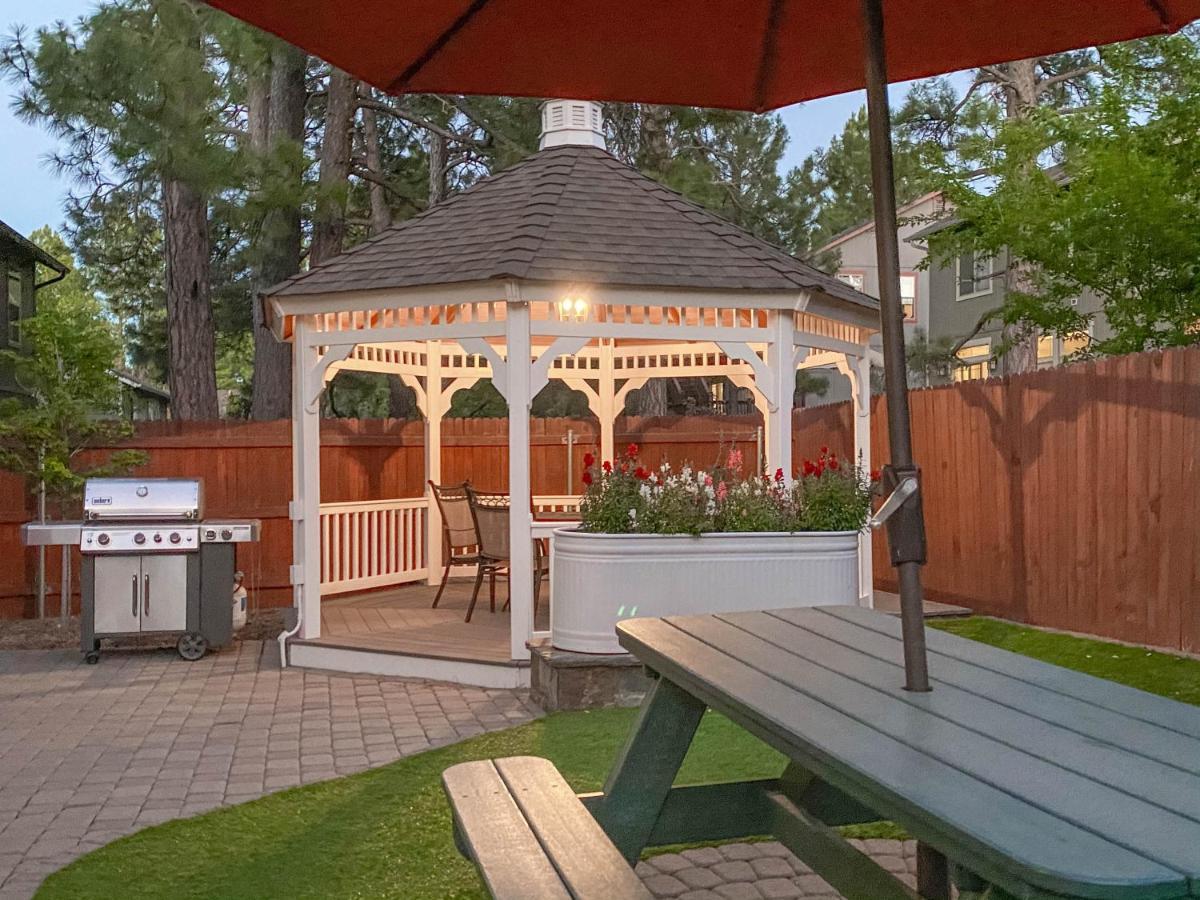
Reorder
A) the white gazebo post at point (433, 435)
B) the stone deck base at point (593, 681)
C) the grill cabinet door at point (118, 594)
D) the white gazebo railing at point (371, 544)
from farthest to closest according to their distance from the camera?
the white gazebo post at point (433, 435) → the white gazebo railing at point (371, 544) → the grill cabinet door at point (118, 594) → the stone deck base at point (593, 681)

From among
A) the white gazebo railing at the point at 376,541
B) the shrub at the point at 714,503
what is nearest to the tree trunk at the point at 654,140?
the white gazebo railing at the point at 376,541

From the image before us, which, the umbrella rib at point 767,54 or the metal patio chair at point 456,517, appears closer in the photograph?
the umbrella rib at point 767,54

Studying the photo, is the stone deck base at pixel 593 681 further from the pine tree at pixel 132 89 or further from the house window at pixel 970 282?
the house window at pixel 970 282

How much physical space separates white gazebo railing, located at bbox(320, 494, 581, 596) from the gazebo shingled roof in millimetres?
2574

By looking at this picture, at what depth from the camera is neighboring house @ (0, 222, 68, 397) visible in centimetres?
1897

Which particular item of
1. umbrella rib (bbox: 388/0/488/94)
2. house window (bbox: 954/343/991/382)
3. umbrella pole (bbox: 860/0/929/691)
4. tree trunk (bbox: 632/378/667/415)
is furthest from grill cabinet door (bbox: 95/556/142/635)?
house window (bbox: 954/343/991/382)

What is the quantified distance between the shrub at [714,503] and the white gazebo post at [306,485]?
2458 millimetres

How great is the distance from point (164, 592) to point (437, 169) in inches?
448

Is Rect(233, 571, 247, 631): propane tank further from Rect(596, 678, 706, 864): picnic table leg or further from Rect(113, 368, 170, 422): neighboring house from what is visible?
Rect(113, 368, 170, 422): neighboring house

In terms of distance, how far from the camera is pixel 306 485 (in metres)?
9.14

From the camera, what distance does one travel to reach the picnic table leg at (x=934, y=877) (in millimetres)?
3061

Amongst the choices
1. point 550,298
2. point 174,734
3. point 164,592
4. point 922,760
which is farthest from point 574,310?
point 922,760

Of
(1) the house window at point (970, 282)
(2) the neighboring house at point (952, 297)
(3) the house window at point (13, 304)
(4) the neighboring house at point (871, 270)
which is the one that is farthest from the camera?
(4) the neighboring house at point (871, 270)

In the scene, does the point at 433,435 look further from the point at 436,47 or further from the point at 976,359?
the point at 976,359
